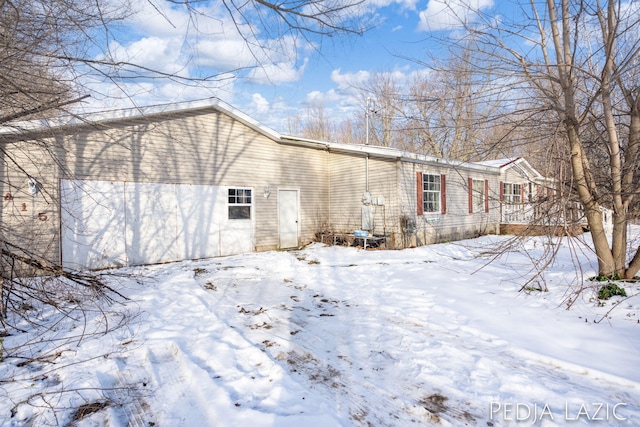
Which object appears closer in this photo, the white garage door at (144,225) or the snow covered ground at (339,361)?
the snow covered ground at (339,361)

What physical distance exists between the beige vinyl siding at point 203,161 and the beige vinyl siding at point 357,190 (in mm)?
493

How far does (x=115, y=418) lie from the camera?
240cm

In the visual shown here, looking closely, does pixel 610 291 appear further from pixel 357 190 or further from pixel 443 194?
pixel 443 194

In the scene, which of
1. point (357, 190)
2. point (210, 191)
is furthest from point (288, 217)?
point (210, 191)

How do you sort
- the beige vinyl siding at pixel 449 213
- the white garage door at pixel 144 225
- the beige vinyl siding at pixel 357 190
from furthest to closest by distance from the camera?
the beige vinyl siding at pixel 449 213 → the beige vinyl siding at pixel 357 190 → the white garage door at pixel 144 225

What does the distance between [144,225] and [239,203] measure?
278cm

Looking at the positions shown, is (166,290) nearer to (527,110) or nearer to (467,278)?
(467,278)

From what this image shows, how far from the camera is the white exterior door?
11.4 metres

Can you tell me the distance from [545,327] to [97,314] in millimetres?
5702

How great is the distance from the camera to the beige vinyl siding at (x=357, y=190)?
10.8 metres

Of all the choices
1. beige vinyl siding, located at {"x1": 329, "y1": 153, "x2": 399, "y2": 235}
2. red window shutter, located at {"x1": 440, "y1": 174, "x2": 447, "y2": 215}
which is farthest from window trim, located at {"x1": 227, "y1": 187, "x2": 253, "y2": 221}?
red window shutter, located at {"x1": 440, "y1": 174, "x2": 447, "y2": 215}

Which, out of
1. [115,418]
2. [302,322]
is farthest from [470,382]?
[115,418]

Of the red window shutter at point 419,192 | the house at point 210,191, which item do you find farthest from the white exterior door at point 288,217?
the red window shutter at point 419,192

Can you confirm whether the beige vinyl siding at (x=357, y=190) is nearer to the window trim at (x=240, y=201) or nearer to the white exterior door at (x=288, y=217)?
the white exterior door at (x=288, y=217)
